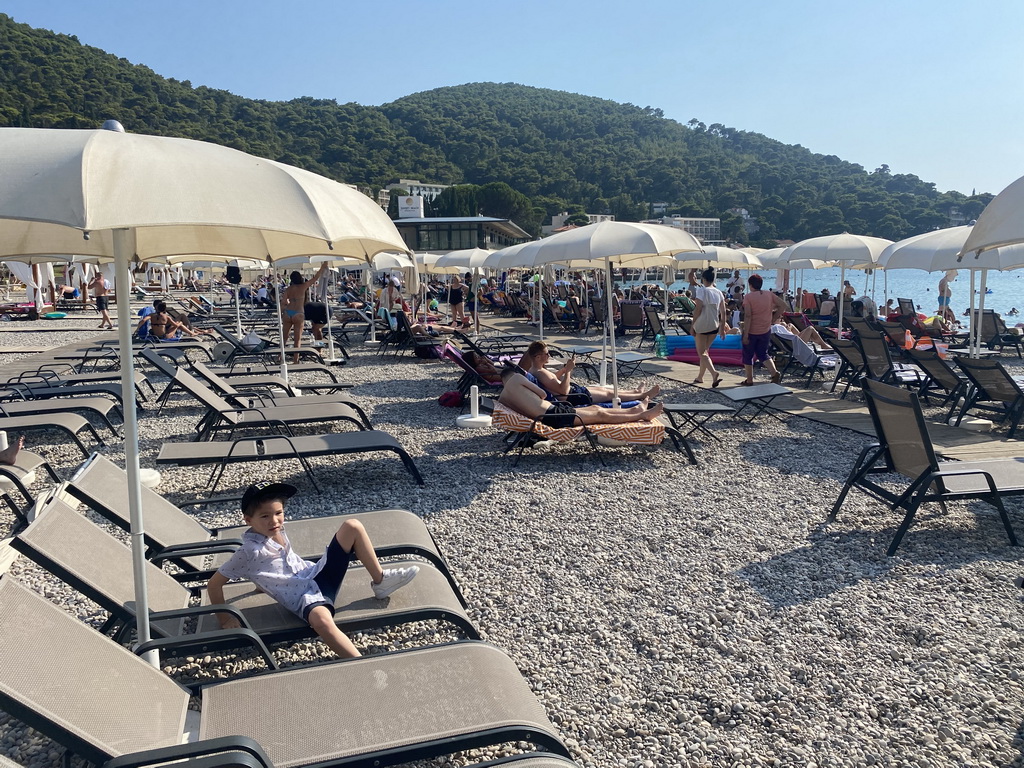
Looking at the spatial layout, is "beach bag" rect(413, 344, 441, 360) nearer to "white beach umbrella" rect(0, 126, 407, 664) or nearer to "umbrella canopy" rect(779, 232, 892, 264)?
"umbrella canopy" rect(779, 232, 892, 264)

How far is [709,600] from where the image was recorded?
152 inches

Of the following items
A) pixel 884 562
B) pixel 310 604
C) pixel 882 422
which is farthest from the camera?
pixel 882 422

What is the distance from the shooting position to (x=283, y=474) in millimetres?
6305

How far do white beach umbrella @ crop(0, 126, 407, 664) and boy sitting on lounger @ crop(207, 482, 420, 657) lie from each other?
1.40ft

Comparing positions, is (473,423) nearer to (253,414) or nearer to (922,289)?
(253,414)

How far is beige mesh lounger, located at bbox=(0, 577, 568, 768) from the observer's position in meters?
2.03

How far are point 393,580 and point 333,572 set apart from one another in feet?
0.84

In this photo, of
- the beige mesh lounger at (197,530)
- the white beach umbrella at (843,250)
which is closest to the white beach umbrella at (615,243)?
the beige mesh lounger at (197,530)

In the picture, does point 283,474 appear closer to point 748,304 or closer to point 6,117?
point 748,304

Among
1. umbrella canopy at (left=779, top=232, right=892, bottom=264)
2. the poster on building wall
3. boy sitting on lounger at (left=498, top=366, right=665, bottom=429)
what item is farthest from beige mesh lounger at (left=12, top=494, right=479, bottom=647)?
the poster on building wall

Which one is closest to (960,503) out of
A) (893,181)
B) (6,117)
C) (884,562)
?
(884,562)

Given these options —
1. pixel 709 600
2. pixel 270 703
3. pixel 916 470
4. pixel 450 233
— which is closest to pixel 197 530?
pixel 270 703

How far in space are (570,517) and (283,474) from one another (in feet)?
8.46

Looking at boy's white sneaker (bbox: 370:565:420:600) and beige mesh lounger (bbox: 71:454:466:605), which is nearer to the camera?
boy's white sneaker (bbox: 370:565:420:600)
